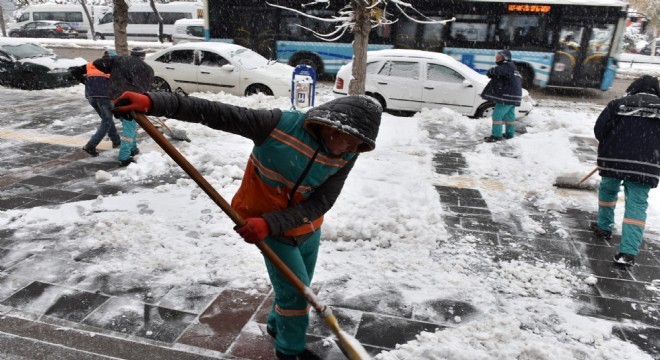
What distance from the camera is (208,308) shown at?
11.7ft

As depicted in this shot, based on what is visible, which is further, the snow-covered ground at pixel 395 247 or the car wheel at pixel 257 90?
the car wheel at pixel 257 90

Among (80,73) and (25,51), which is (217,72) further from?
(25,51)

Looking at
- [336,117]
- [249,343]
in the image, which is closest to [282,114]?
[336,117]

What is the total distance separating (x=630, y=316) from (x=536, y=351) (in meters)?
1.15

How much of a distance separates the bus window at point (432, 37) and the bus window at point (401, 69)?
4.25m

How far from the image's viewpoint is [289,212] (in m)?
2.55

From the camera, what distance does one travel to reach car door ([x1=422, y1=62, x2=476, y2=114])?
10.7m

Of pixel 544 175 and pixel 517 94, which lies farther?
pixel 517 94

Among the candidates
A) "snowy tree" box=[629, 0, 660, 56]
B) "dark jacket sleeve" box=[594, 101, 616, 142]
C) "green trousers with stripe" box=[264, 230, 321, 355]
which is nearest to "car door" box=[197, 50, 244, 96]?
"dark jacket sleeve" box=[594, 101, 616, 142]

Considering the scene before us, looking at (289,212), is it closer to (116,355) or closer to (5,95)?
(116,355)

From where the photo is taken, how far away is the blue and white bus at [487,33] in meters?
13.7

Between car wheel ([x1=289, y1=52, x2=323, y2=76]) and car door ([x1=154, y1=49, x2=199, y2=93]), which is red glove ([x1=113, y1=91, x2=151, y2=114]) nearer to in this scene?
car door ([x1=154, y1=49, x2=199, y2=93])

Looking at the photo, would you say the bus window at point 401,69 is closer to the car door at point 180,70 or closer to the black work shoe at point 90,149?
the car door at point 180,70

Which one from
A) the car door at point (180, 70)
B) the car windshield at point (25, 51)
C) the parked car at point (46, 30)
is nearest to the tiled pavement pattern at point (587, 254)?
the car door at point (180, 70)
